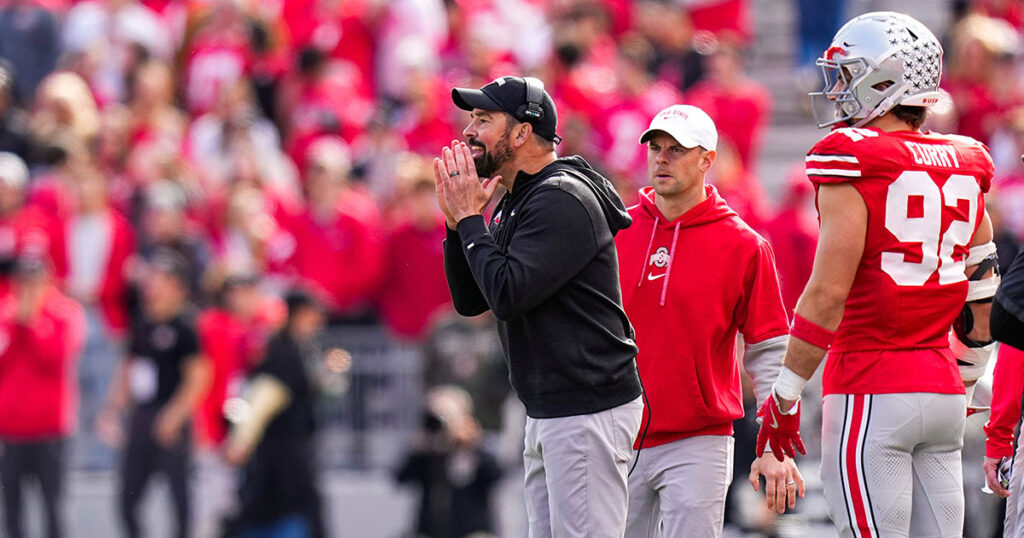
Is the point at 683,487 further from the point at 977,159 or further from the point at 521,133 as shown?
the point at 977,159

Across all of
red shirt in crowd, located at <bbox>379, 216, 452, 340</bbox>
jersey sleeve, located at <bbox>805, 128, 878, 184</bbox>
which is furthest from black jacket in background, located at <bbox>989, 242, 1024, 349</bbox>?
red shirt in crowd, located at <bbox>379, 216, 452, 340</bbox>

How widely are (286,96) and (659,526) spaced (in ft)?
27.3

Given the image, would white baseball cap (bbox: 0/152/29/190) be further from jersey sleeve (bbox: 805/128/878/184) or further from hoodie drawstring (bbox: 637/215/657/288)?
jersey sleeve (bbox: 805/128/878/184)

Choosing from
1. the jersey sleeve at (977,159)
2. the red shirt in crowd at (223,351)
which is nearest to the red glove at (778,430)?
the jersey sleeve at (977,159)

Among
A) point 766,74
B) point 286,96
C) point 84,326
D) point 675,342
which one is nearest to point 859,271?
point 675,342

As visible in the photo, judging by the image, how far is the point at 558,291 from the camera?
16.2 ft

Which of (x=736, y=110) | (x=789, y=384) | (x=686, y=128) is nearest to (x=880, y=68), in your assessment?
(x=686, y=128)

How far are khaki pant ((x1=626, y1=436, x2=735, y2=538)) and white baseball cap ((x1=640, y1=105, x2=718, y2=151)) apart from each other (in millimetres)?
971

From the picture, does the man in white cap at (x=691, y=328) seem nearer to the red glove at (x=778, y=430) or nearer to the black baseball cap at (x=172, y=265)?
the red glove at (x=778, y=430)

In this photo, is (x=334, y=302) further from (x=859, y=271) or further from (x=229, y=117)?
(x=859, y=271)

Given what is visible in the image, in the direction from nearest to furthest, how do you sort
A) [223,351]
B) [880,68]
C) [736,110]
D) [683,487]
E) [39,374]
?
[880,68], [683,487], [39,374], [223,351], [736,110]

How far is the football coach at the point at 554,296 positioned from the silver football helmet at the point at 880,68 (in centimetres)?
77

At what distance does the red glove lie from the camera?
511cm

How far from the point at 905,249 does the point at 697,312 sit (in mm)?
857
